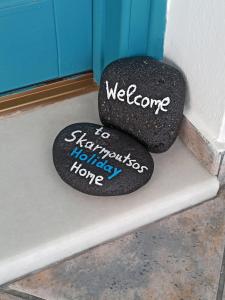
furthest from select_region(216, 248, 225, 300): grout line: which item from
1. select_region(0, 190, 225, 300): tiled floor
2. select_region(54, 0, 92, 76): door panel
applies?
select_region(54, 0, 92, 76): door panel

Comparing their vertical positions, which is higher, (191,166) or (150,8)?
(150,8)

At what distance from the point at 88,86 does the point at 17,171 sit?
1.19ft

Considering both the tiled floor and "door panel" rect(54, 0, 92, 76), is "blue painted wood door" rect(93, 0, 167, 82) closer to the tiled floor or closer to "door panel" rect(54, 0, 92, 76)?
"door panel" rect(54, 0, 92, 76)


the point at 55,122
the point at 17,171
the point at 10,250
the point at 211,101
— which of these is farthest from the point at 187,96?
the point at 10,250

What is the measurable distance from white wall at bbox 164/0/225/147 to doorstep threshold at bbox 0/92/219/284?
0.12m

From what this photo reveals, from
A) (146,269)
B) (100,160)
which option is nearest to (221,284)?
(146,269)

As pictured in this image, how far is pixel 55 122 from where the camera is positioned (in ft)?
4.51

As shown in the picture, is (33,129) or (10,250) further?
(33,129)

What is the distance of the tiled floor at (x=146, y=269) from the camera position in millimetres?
1083

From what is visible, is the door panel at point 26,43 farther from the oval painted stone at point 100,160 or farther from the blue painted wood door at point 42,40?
the oval painted stone at point 100,160

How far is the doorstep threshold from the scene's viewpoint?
1108 mm

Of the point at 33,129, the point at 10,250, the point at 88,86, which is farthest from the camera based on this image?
the point at 88,86

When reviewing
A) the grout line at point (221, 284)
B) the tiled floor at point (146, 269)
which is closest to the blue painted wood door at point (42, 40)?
the tiled floor at point (146, 269)

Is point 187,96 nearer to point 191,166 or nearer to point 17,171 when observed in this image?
point 191,166
